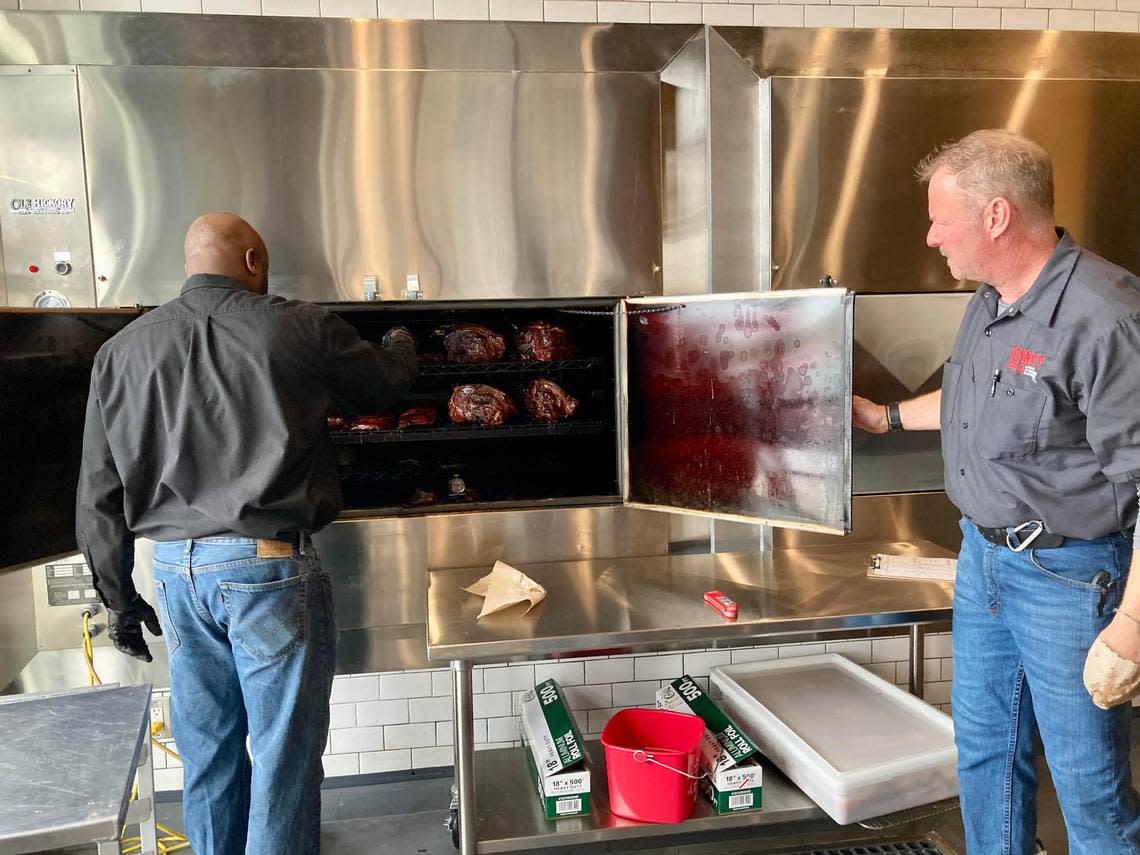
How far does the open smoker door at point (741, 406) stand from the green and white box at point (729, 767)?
0.66 meters

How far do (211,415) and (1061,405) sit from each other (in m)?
1.89

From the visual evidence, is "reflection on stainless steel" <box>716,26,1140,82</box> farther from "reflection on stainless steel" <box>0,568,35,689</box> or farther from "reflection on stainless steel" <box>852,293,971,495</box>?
"reflection on stainless steel" <box>0,568,35,689</box>

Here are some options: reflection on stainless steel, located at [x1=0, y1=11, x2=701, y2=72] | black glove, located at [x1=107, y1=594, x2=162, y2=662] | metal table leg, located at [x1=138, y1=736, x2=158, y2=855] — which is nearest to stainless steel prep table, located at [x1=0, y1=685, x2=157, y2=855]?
metal table leg, located at [x1=138, y1=736, x2=158, y2=855]

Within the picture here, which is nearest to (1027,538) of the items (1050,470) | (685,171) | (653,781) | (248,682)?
(1050,470)

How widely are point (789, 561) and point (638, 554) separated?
50cm

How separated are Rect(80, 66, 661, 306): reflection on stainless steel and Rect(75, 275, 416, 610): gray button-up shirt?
59 cm

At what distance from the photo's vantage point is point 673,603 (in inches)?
95.8

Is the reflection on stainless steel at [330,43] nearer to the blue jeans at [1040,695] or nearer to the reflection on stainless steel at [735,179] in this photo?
the reflection on stainless steel at [735,179]

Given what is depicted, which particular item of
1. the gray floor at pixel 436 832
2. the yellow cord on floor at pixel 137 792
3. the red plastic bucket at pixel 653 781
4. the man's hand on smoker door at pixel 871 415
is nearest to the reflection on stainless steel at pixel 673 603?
the red plastic bucket at pixel 653 781

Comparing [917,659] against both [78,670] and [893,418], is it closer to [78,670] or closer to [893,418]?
[893,418]

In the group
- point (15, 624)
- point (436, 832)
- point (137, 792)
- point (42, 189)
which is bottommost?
point (436, 832)

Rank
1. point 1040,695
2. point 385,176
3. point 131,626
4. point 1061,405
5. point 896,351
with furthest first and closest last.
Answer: point 896,351 < point 385,176 < point 131,626 < point 1040,695 < point 1061,405

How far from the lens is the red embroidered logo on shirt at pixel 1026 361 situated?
180cm

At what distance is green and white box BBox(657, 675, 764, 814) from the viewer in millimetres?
2393
